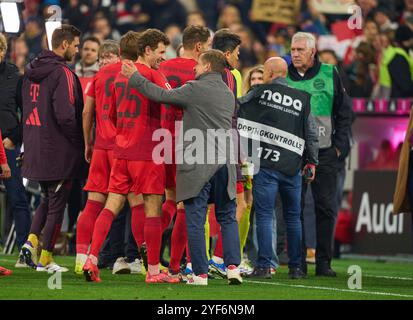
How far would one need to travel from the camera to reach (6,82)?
15.2 m

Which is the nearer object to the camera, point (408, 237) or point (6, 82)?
point (6, 82)

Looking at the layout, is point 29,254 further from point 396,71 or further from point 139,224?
point 396,71

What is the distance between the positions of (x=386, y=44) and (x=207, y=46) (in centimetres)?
858

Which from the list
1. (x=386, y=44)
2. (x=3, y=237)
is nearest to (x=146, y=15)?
(x=386, y=44)

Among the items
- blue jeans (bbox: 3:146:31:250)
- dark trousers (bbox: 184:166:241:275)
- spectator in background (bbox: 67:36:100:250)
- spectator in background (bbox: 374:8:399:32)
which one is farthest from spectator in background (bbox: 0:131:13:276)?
spectator in background (bbox: 374:8:399:32)

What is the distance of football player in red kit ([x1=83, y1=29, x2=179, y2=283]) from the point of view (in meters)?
12.5

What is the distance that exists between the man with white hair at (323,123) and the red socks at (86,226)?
2.52 meters

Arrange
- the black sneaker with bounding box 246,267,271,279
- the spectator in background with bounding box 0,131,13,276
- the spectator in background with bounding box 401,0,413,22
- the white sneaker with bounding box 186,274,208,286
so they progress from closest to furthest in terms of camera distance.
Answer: the white sneaker with bounding box 186,274,208,286
the spectator in background with bounding box 0,131,13,276
the black sneaker with bounding box 246,267,271,279
the spectator in background with bounding box 401,0,413,22

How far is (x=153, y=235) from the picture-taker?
491 inches

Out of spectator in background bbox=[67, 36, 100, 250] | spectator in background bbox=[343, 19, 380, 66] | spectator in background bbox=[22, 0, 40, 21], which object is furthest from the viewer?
spectator in background bbox=[22, 0, 40, 21]

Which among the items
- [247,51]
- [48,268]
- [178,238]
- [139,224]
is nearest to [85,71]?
[48,268]

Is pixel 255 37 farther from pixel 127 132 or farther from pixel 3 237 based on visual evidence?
pixel 127 132

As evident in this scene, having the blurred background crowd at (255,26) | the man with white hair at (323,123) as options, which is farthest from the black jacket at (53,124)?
the blurred background crowd at (255,26)

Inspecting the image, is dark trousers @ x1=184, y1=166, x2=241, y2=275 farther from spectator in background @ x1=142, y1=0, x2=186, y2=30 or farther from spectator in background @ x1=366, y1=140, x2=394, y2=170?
spectator in background @ x1=142, y1=0, x2=186, y2=30
